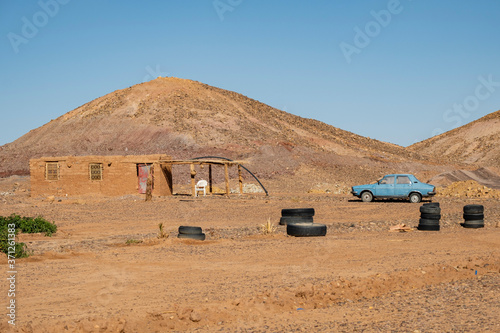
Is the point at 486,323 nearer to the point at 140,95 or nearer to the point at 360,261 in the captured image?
the point at 360,261

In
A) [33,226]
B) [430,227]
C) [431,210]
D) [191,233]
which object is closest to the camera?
[191,233]

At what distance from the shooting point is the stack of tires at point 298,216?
2041 cm

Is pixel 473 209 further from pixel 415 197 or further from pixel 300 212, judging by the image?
pixel 415 197

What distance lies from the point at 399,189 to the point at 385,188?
0.74 meters

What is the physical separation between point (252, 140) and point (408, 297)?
6453 cm

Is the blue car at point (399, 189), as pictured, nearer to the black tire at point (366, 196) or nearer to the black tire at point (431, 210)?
the black tire at point (366, 196)

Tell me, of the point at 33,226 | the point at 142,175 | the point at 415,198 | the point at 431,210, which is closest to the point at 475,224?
the point at 431,210

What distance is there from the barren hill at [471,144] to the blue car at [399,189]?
233ft

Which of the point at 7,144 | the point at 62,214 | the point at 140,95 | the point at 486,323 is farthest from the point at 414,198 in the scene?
the point at 7,144

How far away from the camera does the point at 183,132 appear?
74875mm

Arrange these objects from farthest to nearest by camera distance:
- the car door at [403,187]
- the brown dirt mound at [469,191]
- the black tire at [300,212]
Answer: the brown dirt mound at [469,191] < the car door at [403,187] < the black tire at [300,212]

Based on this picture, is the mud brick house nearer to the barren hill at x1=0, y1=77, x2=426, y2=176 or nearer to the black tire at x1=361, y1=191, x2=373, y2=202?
the black tire at x1=361, y1=191, x2=373, y2=202

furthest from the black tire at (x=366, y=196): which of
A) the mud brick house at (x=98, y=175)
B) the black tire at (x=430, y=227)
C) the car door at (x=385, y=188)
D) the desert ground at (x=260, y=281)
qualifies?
the mud brick house at (x=98, y=175)

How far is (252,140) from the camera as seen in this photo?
73812 mm
